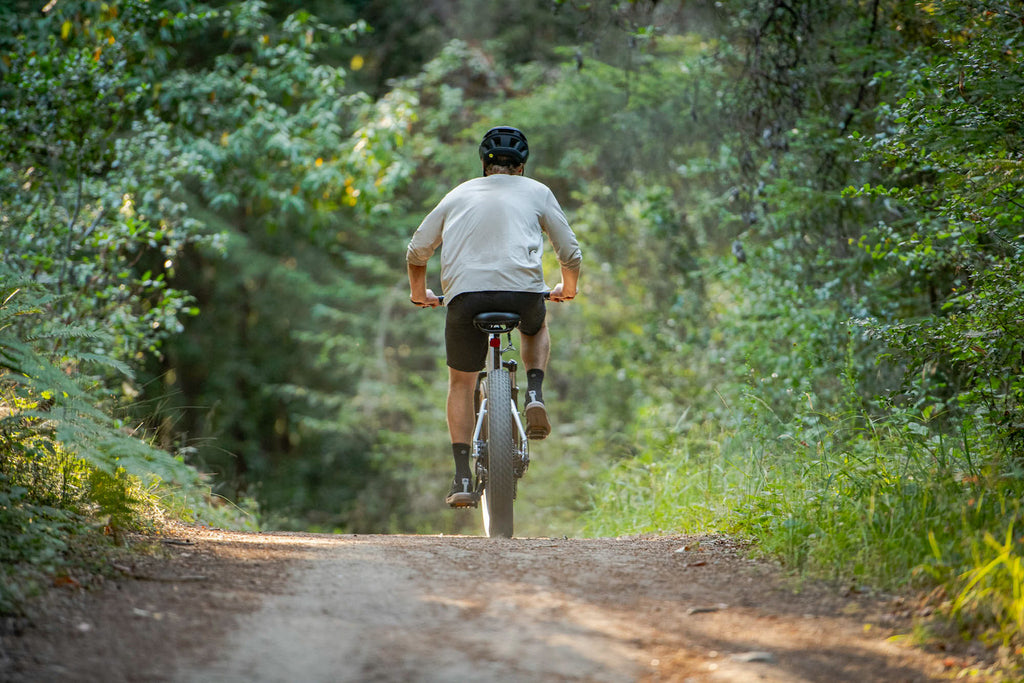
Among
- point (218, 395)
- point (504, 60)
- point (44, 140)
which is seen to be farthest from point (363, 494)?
point (44, 140)

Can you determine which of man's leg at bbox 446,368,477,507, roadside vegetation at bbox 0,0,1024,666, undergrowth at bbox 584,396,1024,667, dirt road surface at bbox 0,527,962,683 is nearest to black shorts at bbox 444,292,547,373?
man's leg at bbox 446,368,477,507

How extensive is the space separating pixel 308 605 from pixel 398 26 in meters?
15.1

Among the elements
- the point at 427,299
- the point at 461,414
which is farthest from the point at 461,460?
the point at 427,299

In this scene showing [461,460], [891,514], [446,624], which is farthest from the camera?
[461,460]

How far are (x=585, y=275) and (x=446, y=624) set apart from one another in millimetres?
12366

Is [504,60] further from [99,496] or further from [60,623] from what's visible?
[60,623]

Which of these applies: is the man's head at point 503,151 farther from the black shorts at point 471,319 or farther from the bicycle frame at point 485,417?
the bicycle frame at point 485,417

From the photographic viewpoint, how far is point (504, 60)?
1575 centimetres

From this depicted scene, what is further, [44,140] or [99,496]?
[44,140]

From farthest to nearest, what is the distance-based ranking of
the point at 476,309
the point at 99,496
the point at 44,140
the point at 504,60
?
the point at 504,60 < the point at 44,140 < the point at 476,309 < the point at 99,496

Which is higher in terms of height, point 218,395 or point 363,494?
point 218,395

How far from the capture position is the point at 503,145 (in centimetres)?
567

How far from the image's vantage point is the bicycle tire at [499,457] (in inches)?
212

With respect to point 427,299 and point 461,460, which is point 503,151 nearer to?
point 427,299
